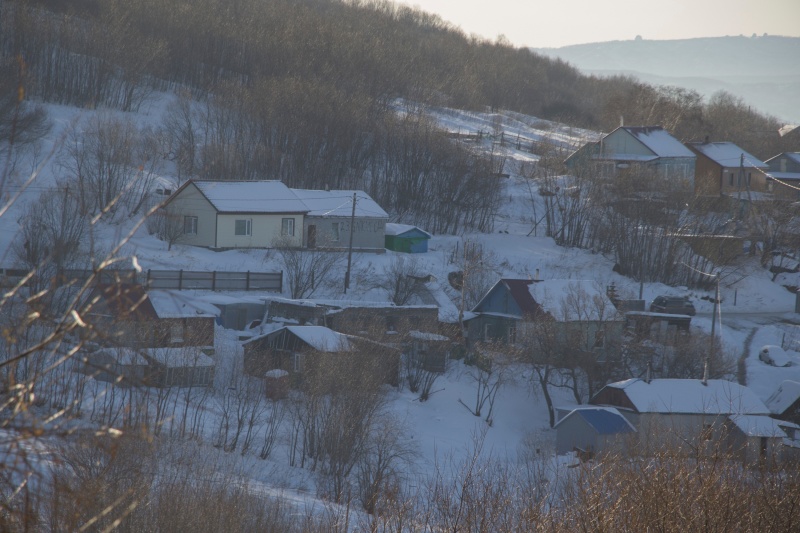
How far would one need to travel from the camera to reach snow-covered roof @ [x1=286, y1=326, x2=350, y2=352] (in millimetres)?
23500

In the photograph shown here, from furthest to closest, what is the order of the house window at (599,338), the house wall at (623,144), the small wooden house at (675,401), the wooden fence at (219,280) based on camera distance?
1. the house wall at (623,144)
2. the wooden fence at (219,280)
3. the house window at (599,338)
4. the small wooden house at (675,401)

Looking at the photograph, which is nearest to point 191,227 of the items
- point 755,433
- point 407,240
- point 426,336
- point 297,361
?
point 407,240

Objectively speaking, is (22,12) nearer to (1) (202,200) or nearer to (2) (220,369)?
(1) (202,200)

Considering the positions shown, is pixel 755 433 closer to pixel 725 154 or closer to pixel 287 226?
pixel 287 226

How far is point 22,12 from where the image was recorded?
145 ft

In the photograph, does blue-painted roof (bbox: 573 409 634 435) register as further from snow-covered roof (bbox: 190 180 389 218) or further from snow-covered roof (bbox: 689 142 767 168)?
snow-covered roof (bbox: 689 142 767 168)

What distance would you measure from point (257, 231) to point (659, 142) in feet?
85.9

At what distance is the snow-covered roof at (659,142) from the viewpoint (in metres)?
48.5

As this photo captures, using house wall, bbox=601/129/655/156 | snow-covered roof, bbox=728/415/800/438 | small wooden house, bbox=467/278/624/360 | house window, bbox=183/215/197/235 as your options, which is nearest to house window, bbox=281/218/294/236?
house window, bbox=183/215/197/235

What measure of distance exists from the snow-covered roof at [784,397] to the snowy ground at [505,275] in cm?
74

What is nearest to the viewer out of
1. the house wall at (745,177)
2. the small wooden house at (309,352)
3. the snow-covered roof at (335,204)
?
the small wooden house at (309,352)

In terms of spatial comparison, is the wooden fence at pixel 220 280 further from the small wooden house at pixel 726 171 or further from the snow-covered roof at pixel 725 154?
the snow-covered roof at pixel 725 154

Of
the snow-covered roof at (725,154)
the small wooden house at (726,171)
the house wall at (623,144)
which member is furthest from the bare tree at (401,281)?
the snow-covered roof at (725,154)

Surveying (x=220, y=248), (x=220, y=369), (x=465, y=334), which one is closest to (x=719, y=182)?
(x=465, y=334)
